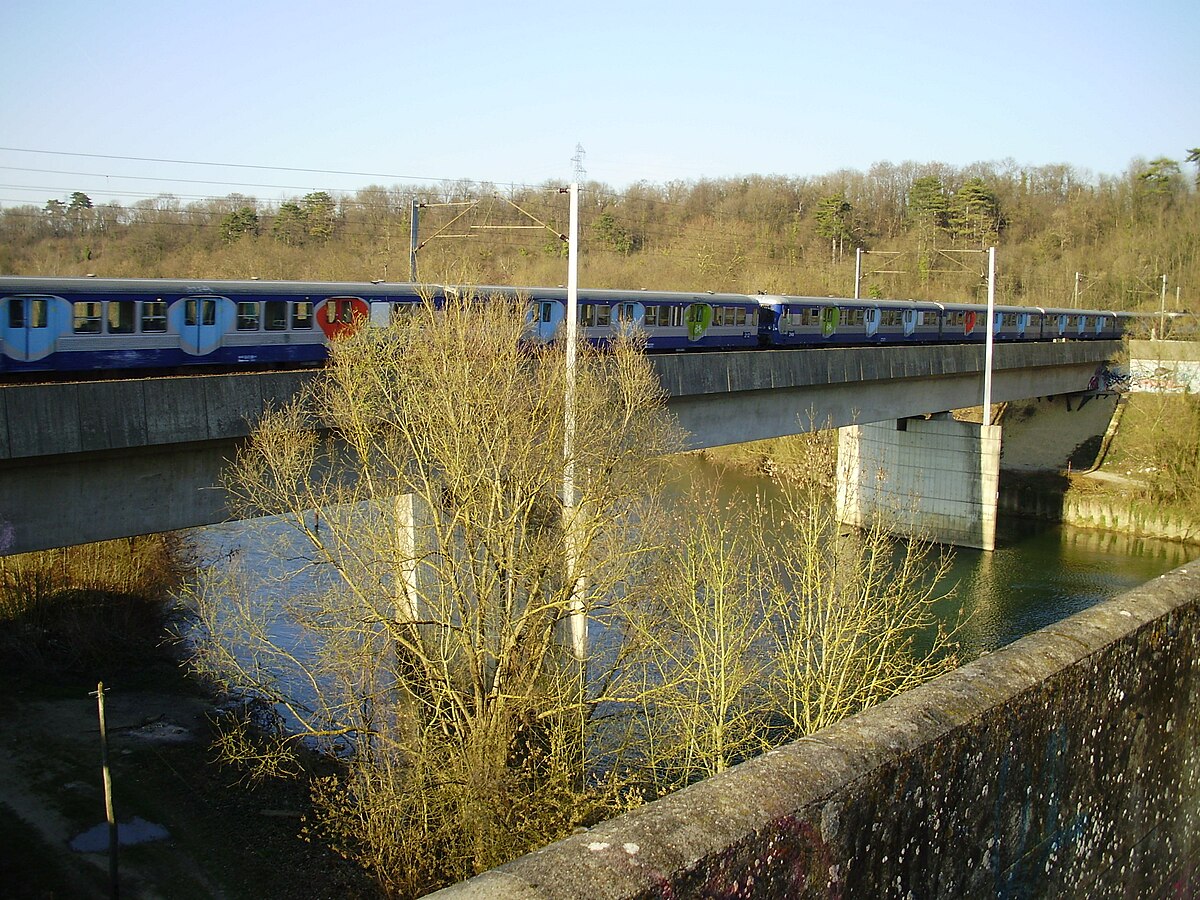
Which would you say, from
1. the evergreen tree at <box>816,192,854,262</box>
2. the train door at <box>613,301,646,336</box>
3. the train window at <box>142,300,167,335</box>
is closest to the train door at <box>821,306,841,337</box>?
the train door at <box>613,301,646,336</box>

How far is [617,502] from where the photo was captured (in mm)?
13617

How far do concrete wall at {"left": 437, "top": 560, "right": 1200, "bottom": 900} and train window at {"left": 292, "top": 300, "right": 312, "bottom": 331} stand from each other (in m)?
14.7

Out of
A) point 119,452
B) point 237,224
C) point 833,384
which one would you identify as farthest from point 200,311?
point 833,384

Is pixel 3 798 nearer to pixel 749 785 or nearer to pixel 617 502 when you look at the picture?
pixel 617 502

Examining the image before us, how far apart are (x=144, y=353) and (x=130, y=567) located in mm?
7244

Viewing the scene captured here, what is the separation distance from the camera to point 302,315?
58.8ft

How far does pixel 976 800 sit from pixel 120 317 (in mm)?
14725

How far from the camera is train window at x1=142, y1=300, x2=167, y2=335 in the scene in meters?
15.7

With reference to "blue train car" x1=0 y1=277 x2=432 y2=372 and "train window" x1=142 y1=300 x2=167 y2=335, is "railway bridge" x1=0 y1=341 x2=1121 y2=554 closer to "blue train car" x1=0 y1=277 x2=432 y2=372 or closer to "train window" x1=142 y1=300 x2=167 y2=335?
"blue train car" x1=0 y1=277 x2=432 y2=372

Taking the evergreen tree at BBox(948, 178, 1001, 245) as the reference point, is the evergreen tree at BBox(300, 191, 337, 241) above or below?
below

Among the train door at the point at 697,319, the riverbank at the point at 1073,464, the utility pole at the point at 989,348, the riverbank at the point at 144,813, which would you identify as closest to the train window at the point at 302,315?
the riverbank at the point at 144,813

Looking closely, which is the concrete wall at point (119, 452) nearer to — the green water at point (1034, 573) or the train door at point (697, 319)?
the green water at point (1034, 573)

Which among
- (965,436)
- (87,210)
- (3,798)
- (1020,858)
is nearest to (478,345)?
(3,798)

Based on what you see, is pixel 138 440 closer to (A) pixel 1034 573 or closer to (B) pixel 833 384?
(B) pixel 833 384
